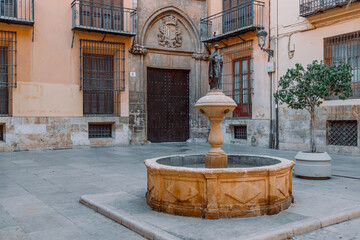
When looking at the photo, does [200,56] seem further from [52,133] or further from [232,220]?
[232,220]

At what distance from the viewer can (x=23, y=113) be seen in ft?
40.8

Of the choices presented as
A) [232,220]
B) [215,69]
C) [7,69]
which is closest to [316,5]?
[215,69]

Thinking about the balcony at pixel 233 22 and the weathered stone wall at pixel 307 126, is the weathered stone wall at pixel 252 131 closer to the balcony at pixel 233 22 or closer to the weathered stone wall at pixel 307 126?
the weathered stone wall at pixel 307 126

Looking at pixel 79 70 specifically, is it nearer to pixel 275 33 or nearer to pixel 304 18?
pixel 275 33

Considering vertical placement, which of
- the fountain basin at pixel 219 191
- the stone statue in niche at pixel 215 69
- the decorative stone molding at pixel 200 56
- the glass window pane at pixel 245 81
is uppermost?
the decorative stone molding at pixel 200 56

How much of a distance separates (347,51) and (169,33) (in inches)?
298

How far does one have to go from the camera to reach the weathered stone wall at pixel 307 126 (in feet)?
35.4

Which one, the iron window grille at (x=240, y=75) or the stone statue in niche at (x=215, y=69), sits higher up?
the iron window grille at (x=240, y=75)

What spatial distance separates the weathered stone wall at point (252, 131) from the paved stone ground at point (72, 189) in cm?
326

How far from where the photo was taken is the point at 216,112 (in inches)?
208

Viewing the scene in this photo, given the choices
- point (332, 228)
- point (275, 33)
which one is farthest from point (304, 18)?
point (332, 228)

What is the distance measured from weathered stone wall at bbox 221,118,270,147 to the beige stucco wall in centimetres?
623

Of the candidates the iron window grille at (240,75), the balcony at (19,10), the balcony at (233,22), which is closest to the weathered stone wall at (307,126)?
the iron window grille at (240,75)

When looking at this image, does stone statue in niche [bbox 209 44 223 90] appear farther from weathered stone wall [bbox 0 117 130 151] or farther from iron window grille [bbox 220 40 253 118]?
weathered stone wall [bbox 0 117 130 151]
